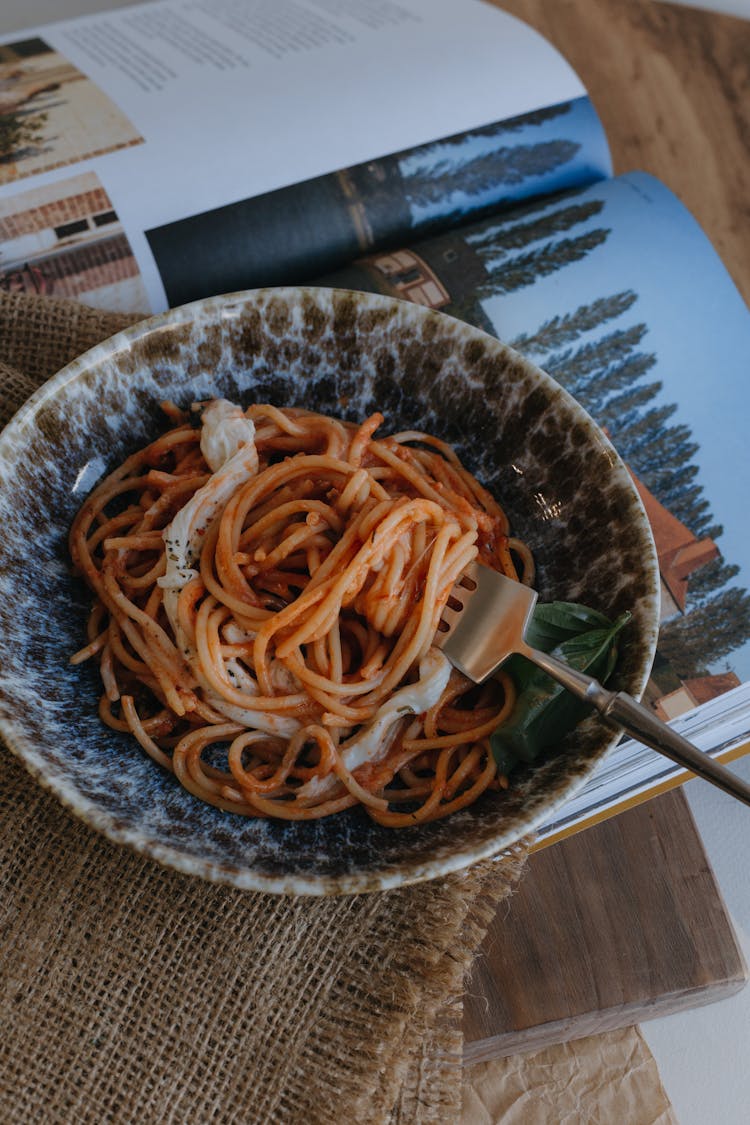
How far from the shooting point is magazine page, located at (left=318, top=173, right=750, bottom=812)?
212 centimetres

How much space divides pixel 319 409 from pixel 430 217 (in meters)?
0.83

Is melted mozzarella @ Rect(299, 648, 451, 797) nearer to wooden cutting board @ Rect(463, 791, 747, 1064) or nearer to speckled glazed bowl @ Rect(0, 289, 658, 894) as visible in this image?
speckled glazed bowl @ Rect(0, 289, 658, 894)

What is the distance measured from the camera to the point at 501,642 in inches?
57.3

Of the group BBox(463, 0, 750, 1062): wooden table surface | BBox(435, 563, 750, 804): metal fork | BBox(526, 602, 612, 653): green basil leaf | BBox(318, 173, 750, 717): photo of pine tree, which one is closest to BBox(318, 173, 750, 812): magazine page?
BBox(318, 173, 750, 717): photo of pine tree

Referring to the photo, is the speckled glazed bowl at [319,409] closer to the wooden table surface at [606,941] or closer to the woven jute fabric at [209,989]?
the woven jute fabric at [209,989]

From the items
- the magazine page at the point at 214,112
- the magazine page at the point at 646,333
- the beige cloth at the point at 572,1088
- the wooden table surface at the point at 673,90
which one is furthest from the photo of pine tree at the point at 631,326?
the beige cloth at the point at 572,1088

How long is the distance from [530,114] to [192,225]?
92 cm

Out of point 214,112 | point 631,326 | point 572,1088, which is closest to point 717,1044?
point 572,1088

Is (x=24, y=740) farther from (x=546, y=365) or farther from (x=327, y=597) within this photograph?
(x=546, y=365)

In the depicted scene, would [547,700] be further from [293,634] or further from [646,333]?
[646,333]

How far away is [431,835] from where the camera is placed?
1417 mm

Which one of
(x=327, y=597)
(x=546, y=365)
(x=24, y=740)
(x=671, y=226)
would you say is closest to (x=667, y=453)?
(x=546, y=365)

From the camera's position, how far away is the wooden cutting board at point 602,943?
1717mm

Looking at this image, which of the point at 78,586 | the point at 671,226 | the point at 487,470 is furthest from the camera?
the point at 671,226
